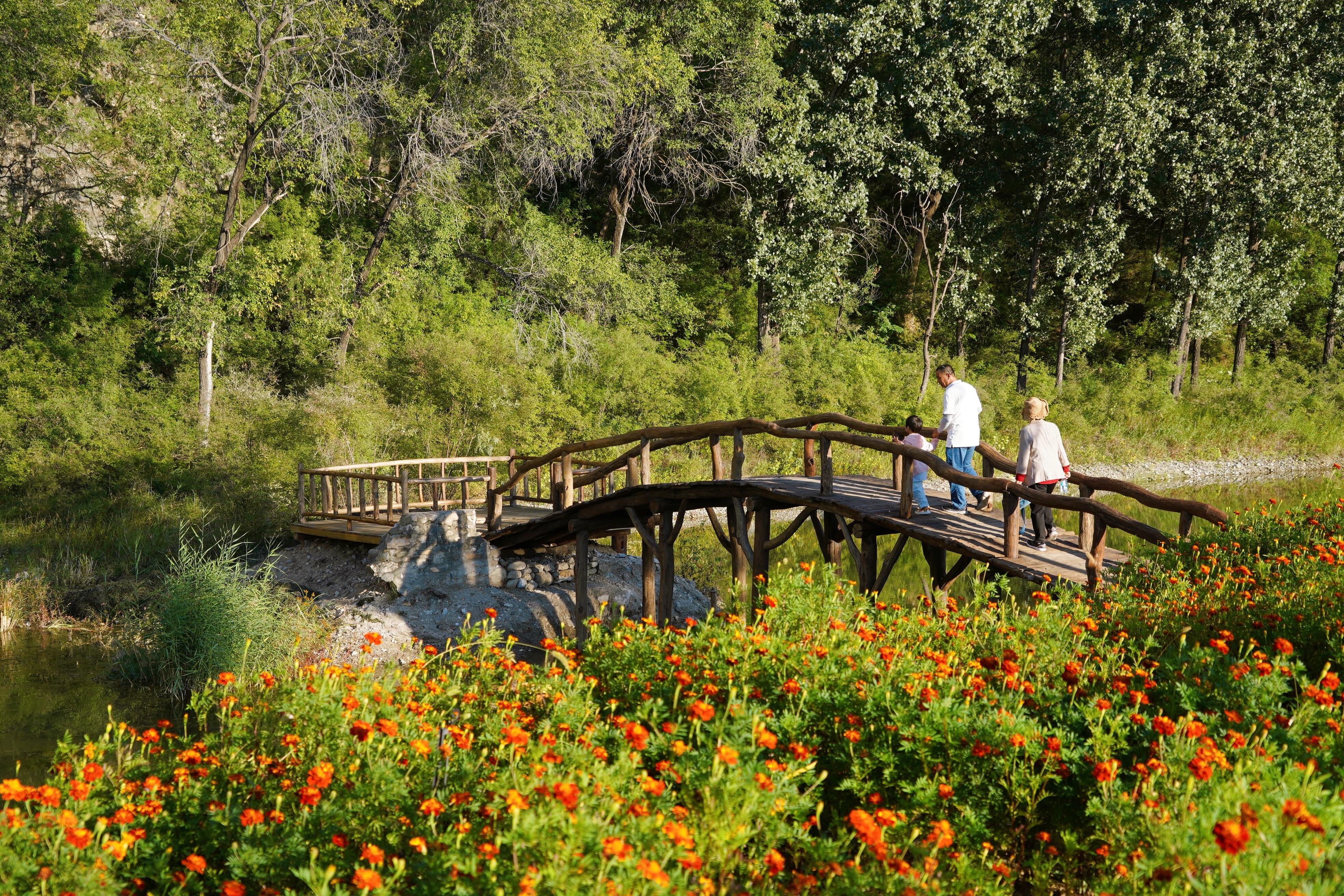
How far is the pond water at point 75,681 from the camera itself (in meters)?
9.81

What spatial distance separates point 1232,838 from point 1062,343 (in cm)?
3060

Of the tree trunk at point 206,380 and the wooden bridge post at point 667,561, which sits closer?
the wooden bridge post at point 667,561

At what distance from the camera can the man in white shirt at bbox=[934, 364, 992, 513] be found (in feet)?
32.1

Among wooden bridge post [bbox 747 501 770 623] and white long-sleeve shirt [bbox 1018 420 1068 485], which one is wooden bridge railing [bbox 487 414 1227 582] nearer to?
white long-sleeve shirt [bbox 1018 420 1068 485]

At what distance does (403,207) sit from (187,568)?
13205 millimetres

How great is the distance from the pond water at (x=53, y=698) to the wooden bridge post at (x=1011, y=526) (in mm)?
8215

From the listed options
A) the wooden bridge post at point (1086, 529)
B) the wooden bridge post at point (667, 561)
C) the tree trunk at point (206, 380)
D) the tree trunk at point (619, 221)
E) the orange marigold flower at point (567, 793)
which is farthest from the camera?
the tree trunk at point (619, 221)

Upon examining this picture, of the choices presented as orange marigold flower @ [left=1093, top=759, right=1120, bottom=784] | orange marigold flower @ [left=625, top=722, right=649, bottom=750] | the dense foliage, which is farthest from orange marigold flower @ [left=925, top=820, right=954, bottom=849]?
orange marigold flower @ [left=625, top=722, right=649, bottom=750]

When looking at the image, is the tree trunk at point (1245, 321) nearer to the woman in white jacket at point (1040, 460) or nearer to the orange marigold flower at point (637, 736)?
the woman in white jacket at point (1040, 460)

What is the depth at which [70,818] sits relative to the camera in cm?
283

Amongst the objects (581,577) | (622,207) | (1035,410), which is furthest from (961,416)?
(622,207)

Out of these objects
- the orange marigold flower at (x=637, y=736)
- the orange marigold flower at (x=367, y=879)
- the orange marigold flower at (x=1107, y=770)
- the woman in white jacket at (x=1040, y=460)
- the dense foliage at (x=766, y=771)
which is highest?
the woman in white jacket at (x=1040, y=460)

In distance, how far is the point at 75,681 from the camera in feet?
39.2

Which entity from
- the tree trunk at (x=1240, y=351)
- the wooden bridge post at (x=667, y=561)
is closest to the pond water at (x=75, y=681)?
the wooden bridge post at (x=667, y=561)
